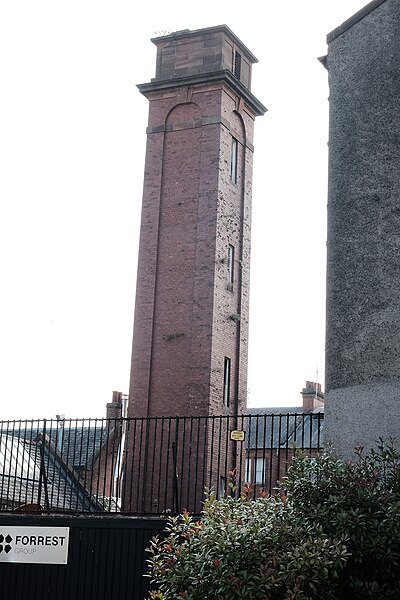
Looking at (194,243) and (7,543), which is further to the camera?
(194,243)

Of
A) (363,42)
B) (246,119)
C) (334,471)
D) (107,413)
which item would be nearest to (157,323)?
(246,119)

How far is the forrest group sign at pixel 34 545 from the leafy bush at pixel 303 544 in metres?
4.86

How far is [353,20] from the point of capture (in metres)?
11.1

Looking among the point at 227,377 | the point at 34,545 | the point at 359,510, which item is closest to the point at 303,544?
the point at 359,510

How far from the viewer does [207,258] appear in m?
29.0

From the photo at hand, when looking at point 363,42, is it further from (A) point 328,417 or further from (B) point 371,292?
(A) point 328,417

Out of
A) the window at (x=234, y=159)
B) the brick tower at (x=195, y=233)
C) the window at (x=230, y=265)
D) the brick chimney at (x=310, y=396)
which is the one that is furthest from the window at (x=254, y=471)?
the window at (x=234, y=159)

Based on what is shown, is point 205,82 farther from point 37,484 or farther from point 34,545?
point 34,545

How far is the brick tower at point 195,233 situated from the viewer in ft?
93.8

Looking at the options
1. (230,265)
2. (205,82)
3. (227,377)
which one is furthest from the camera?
(205,82)

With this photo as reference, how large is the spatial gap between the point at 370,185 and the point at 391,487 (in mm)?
3697

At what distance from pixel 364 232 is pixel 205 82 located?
21.5m

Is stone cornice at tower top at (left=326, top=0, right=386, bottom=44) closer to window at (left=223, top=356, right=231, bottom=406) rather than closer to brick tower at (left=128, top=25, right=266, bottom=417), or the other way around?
brick tower at (left=128, top=25, right=266, bottom=417)

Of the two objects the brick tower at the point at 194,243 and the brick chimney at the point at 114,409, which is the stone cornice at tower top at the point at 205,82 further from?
the brick chimney at the point at 114,409
